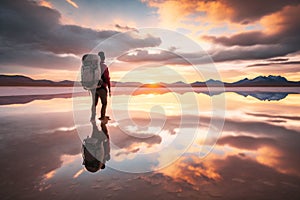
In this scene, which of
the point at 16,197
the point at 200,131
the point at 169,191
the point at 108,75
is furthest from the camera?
the point at 108,75

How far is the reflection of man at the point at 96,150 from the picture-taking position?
14.9ft

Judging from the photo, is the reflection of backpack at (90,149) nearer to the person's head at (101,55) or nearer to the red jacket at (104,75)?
the red jacket at (104,75)

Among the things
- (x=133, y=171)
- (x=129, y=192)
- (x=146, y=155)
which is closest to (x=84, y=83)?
(x=146, y=155)

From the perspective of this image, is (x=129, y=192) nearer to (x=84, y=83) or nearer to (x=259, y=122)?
(x=84, y=83)

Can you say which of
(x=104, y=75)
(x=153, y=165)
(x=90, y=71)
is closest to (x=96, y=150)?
(x=153, y=165)

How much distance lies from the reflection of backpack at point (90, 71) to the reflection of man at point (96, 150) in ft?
6.34

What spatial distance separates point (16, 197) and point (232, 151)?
5.13 m

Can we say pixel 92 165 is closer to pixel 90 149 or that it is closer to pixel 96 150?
pixel 96 150

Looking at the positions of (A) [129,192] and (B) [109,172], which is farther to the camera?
(B) [109,172]

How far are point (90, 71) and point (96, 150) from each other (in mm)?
3488

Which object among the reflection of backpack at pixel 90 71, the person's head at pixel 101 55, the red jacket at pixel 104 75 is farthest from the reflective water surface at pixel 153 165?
the person's head at pixel 101 55

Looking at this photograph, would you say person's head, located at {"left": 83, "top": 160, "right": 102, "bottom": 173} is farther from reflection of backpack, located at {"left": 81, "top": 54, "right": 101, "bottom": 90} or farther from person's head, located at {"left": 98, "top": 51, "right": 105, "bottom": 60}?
person's head, located at {"left": 98, "top": 51, "right": 105, "bottom": 60}

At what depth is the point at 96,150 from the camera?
5.48 metres

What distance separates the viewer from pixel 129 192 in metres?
3.38
